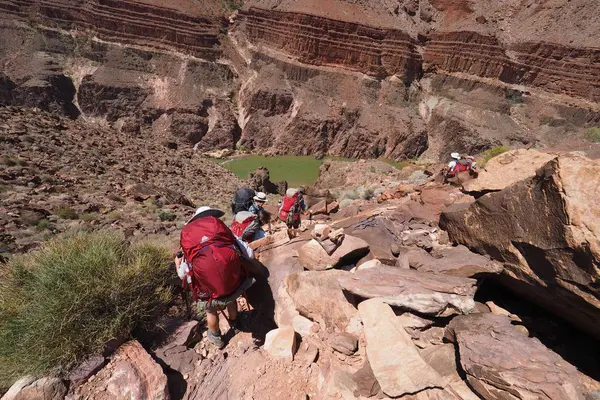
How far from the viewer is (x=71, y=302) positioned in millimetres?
3078

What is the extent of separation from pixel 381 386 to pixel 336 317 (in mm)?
994

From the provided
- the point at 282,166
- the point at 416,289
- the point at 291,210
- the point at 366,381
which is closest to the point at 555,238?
the point at 416,289

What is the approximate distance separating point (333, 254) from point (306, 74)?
117ft

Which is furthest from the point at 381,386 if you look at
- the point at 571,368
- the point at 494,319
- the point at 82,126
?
the point at 82,126

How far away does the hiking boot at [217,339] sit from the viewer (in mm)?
3456

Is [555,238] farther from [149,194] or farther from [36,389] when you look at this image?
[149,194]

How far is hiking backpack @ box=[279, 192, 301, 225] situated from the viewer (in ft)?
24.1

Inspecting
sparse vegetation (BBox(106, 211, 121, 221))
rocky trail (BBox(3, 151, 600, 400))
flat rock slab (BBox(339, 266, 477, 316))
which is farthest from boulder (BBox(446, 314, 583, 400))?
sparse vegetation (BBox(106, 211, 121, 221))

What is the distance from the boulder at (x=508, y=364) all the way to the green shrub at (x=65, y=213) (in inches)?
410

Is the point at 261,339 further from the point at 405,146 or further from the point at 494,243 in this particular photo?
the point at 405,146

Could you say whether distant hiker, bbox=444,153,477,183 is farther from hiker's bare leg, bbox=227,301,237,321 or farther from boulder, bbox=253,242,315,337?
hiker's bare leg, bbox=227,301,237,321

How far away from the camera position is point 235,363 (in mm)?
3217

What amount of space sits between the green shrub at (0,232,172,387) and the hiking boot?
72 cm

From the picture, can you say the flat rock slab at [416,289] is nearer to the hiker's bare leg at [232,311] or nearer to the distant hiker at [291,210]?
the hiker's bare leg at [232,311]
